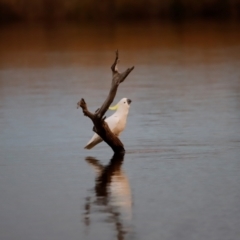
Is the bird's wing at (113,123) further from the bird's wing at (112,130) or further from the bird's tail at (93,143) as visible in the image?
the bird's tail at (93,143)

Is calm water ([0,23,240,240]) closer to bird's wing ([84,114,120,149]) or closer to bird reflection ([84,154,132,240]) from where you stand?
bird reflection ([84,154,132,240])

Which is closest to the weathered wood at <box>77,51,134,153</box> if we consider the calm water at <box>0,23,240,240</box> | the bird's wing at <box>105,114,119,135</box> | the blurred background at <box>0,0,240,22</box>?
the bird's wing at <box>105,114,119,135</box>

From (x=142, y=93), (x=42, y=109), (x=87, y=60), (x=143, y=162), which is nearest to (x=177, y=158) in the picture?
(x=143, y=162)

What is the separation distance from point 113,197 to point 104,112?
2107mm

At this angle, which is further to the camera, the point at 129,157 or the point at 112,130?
the point at 112,130

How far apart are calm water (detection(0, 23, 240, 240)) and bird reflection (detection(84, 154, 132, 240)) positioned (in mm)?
13

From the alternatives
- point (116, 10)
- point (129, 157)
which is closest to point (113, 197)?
point (129, 157)

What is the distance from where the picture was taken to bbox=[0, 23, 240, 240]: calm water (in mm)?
9656

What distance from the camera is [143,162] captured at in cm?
1267

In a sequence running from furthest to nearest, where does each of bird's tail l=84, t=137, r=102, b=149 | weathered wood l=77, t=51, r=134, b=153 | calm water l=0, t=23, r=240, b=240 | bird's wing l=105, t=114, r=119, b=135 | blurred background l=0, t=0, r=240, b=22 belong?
blurred background l=0, t=0, r=240, b=22 → bird's tail l=84, t=137, r=102, b=149 → bird's wing l=105, t=114, r=119, b=135 → weathered wood l=77, t=51, r=134, b=153 → calm water l=0, t=23, r=240, b=240

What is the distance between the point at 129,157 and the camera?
13.1 m

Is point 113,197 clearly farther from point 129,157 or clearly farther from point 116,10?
point 116,10

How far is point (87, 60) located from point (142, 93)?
9.37 metres

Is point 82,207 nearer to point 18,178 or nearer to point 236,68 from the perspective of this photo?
point 18,178
